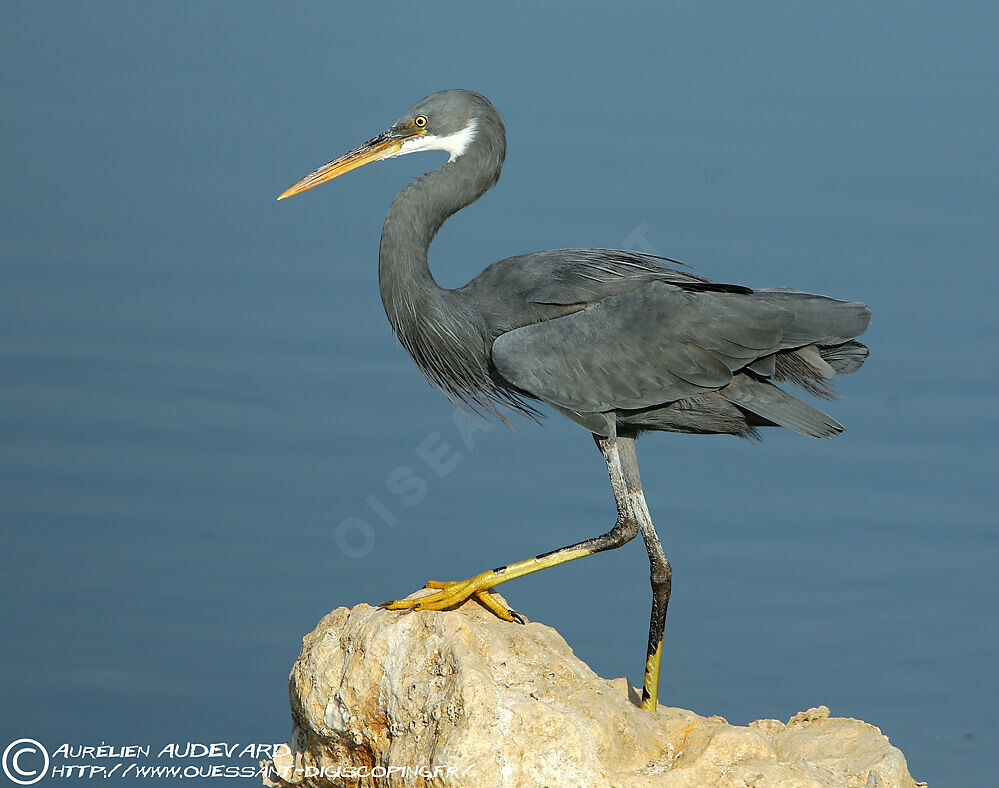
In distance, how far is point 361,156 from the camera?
570cm

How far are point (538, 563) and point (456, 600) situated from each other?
0.38 metres

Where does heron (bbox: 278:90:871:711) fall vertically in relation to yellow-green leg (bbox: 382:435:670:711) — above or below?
above

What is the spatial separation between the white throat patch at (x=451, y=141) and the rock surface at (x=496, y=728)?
1998mm

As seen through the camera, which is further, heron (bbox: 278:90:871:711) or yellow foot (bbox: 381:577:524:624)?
heron (bbox: 278:90:871:711)

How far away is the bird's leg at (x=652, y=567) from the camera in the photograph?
5.30 meters

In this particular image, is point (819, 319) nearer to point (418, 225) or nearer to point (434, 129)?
point (418, 225)

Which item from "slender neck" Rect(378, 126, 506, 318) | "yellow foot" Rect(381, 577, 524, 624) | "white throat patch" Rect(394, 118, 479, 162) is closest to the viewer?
"yellow foot" Rect(381, 577, 524, 624)

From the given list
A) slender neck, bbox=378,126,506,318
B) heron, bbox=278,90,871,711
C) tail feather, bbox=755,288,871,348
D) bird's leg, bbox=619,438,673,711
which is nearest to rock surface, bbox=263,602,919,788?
bird's leg, bbox=619,438,673,711

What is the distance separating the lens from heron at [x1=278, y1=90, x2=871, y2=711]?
17.3 ft

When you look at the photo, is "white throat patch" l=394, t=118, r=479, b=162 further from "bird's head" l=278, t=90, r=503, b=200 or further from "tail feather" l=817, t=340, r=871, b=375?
"tail feather" l=817, t=340, r=871, b=375

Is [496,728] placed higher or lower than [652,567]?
lower

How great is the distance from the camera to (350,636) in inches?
183

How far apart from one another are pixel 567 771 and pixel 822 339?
2.19m

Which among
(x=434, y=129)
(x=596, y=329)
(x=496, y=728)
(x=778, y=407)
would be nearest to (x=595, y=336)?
(x=596, y=329)
